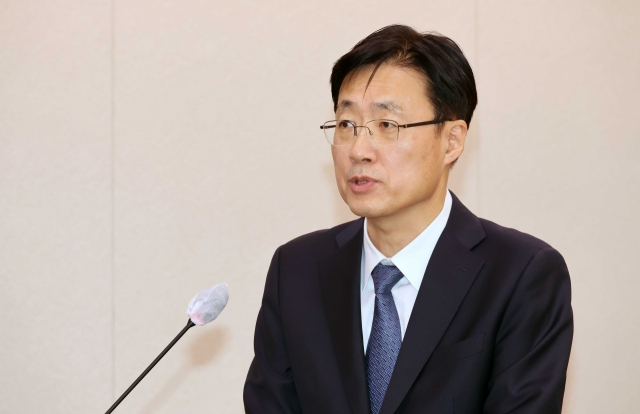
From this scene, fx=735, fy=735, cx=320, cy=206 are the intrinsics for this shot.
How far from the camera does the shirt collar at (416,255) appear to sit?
1733 millimetres

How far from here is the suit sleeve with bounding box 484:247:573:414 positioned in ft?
4.99

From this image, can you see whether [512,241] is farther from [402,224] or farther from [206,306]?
[206,306]

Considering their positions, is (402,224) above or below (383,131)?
below

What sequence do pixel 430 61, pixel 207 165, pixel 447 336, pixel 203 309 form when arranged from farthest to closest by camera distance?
pixel 207 165 < pixel 430 61 < pixel 447 336 < pixel 203 309

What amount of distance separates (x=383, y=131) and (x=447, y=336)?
0.49 meters

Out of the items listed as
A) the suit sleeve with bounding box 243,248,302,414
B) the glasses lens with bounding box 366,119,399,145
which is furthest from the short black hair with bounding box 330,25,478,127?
the suit sleeve with bounding box 243,248,302,414

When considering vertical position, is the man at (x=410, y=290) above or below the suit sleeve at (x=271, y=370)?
above

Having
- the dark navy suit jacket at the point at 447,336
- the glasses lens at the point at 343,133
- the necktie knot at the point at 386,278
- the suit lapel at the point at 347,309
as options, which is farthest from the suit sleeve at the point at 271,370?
the glasses lens at the point at 343,133

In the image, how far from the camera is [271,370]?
1801 mm

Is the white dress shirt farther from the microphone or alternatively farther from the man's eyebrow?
the microphone

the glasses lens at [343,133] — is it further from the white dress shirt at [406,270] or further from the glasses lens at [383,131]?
the white dress shirt at [406,270]

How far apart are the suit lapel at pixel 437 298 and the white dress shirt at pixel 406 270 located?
0.04m

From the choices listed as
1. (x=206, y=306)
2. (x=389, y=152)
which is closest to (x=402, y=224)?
(x=389, y=152)

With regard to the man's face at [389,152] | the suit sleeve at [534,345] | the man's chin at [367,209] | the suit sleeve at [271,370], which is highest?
the man's face at [389,152]
